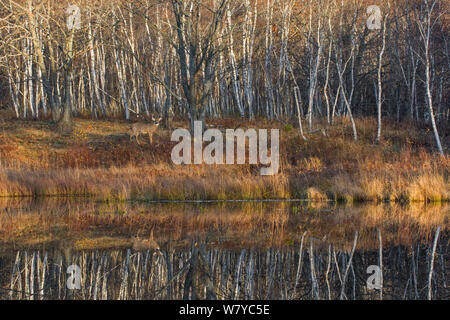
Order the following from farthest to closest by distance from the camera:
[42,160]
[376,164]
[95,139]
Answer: [95,139] < [42,160] < [376,164]

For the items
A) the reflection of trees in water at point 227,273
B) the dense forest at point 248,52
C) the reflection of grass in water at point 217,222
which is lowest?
the reflection of trees in water at point 227,273

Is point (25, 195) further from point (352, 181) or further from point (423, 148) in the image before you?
point (423, 148)

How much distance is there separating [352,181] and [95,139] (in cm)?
1168

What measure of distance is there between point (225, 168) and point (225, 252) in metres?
9.54

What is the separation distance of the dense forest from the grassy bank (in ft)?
3.91

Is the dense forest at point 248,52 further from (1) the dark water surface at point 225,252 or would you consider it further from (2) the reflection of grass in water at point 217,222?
(1) the dark water surface at point 225,252

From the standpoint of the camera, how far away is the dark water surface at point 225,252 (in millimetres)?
7262

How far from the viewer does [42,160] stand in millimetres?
21328

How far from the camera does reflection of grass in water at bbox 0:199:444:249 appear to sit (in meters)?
10.6

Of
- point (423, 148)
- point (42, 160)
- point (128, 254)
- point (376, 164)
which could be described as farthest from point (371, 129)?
point (128, 254)

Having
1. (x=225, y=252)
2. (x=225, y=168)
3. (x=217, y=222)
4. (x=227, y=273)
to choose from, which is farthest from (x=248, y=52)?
(x=227, y=273)

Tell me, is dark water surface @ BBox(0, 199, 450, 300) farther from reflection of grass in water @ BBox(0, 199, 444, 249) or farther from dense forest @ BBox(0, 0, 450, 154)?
dense forest @ BBox(0, 0, 450, 154)

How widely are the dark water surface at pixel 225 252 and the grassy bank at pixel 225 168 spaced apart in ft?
4.51

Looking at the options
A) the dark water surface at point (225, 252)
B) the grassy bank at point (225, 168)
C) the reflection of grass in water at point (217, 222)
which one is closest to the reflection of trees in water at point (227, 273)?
the dark water surface at point (225, 252)
